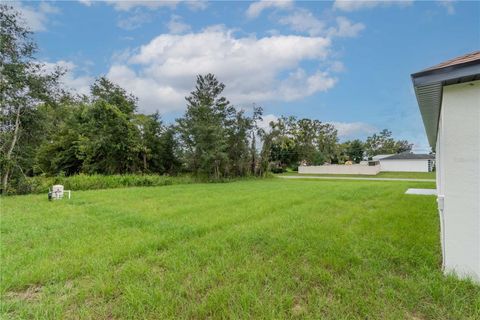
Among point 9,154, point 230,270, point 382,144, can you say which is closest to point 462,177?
point 230,270

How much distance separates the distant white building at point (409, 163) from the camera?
79.3 ft

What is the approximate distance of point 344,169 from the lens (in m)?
23.7

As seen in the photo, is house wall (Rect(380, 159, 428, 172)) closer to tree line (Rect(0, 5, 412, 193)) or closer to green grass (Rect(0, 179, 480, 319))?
tree line (Rect(0, 5, 412, 193))

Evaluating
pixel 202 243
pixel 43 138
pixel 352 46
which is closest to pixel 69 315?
pixel 202 243

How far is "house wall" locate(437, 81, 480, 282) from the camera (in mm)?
2188

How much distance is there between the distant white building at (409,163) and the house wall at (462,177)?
27.2 metres

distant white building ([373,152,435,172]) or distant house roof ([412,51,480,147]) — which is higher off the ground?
distant house roof ([412,51,480,147])

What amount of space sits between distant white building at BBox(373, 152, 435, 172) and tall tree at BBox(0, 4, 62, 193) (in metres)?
29.5

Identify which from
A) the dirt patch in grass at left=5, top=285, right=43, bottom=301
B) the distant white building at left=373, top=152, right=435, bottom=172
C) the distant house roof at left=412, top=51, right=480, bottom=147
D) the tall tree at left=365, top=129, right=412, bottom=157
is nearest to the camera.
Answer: the distant house roof at left=412, top=51, right=480, bottom=147

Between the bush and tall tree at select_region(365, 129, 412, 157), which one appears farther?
tall tree at select_region(365, 129, 412, 157)

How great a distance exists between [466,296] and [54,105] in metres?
13.7

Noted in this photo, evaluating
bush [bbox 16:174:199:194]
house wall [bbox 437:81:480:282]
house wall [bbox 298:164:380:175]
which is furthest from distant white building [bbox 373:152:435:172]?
house wall [bbox 437:81:480:282]

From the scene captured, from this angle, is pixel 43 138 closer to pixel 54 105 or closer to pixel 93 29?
pixel 54 105

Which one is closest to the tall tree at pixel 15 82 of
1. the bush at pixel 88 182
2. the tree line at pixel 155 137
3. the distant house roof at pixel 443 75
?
the bush at pixel 88 182
